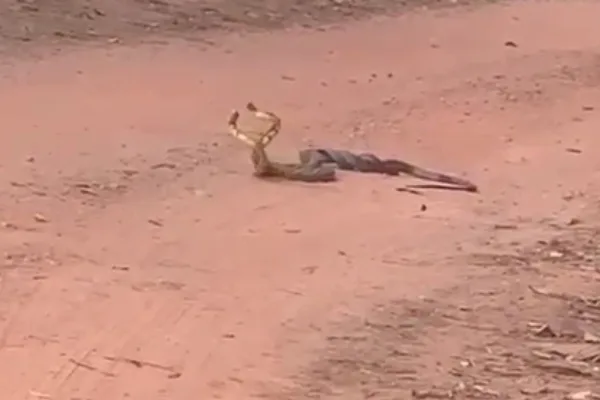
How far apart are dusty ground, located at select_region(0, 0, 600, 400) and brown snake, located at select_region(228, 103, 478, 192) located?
8 cm

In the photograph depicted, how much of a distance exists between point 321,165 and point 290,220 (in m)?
0.58

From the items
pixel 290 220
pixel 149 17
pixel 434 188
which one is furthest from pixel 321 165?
pixel 149 17

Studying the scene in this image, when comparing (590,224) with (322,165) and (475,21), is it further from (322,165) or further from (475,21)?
(475,21)

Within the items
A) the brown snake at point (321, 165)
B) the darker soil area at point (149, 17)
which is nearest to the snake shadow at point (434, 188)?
the brown snake at point (321, 165)

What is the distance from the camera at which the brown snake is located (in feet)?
14.3

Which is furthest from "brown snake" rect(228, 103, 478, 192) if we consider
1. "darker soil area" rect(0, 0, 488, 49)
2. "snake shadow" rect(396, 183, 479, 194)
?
"darker soil area" rect(0, 0, 488, 49)

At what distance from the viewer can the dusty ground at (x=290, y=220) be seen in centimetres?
287

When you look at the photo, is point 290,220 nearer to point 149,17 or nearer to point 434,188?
point 434,188

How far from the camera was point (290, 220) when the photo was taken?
3881mm

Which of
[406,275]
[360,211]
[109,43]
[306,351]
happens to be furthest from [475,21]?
[306,351]

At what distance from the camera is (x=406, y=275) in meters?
3.42

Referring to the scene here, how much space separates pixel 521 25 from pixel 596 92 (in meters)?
1.52

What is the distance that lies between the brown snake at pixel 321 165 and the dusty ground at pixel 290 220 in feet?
0.26

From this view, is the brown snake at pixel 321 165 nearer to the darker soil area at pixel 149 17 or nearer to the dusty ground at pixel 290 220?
the dusty ground at pixel 290 220
